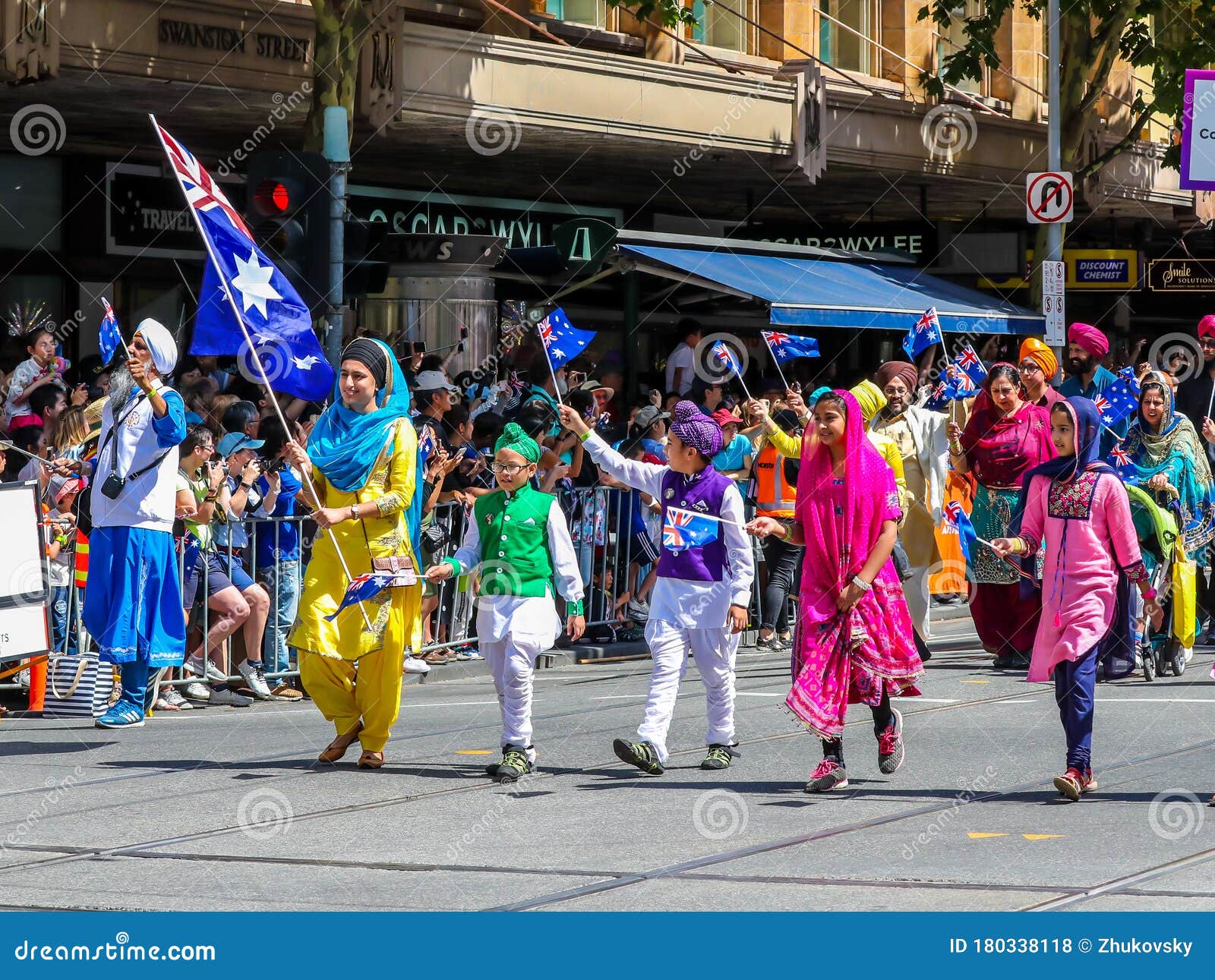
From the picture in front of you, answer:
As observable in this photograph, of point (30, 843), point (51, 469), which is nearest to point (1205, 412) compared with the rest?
point (51, 469)

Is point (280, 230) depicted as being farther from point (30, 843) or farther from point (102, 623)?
point (30, 843)

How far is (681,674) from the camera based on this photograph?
30.2 ft

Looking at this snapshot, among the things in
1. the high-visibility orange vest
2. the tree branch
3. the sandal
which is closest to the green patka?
the sandal

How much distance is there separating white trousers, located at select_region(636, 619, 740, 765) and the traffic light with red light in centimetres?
349

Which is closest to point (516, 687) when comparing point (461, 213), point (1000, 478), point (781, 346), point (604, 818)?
point (604, 818)

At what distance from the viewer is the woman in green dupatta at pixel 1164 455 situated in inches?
532

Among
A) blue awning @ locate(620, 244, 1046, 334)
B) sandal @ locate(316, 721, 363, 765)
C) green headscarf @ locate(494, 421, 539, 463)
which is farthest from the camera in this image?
blue awning @ locate(620, 244, 1046, 334)

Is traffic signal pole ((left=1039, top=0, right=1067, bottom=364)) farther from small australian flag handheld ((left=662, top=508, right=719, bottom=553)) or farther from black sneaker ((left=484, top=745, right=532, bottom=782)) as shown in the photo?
black sneaker ((left=484, top=745, right=532, bottom=782))

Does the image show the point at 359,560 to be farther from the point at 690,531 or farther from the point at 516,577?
the point at 690,531

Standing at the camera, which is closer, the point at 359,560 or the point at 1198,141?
the point at 359,560

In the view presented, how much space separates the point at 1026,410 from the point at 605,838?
253 inches

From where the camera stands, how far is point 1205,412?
623 inches

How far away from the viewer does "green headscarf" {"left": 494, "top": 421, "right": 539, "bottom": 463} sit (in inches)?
364

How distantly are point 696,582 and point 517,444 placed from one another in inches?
40.9
